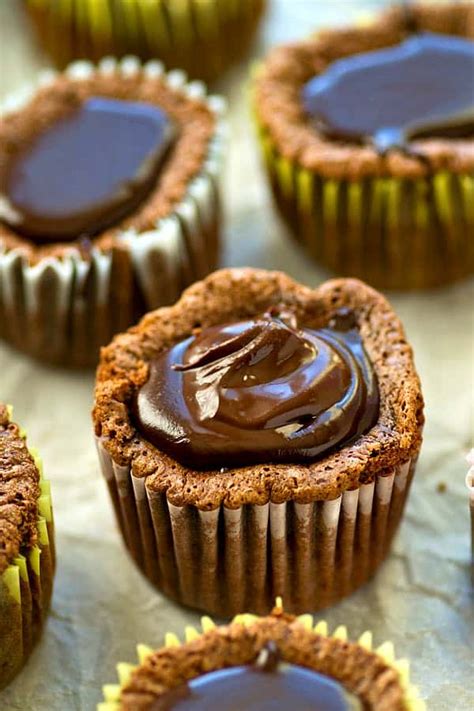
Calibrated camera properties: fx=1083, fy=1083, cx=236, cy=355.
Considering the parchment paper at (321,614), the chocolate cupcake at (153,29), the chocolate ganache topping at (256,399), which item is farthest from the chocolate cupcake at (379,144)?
the chocolate ganache topping at (256,399)

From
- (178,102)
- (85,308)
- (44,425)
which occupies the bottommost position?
(44,425)

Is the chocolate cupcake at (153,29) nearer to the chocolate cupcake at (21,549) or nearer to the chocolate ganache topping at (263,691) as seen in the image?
the chocolate cupcake at (21,549)

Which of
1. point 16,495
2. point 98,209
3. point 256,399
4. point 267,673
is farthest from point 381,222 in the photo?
point 267,673

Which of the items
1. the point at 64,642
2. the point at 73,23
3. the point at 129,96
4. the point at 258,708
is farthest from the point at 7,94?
the point at 258,708

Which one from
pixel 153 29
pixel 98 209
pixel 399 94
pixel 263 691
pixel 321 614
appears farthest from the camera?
pixel 153 29

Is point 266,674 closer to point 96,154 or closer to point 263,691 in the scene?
point 263,691

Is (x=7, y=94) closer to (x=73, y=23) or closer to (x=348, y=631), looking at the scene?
(x=73, y=23)

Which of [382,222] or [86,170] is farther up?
[86,170]
